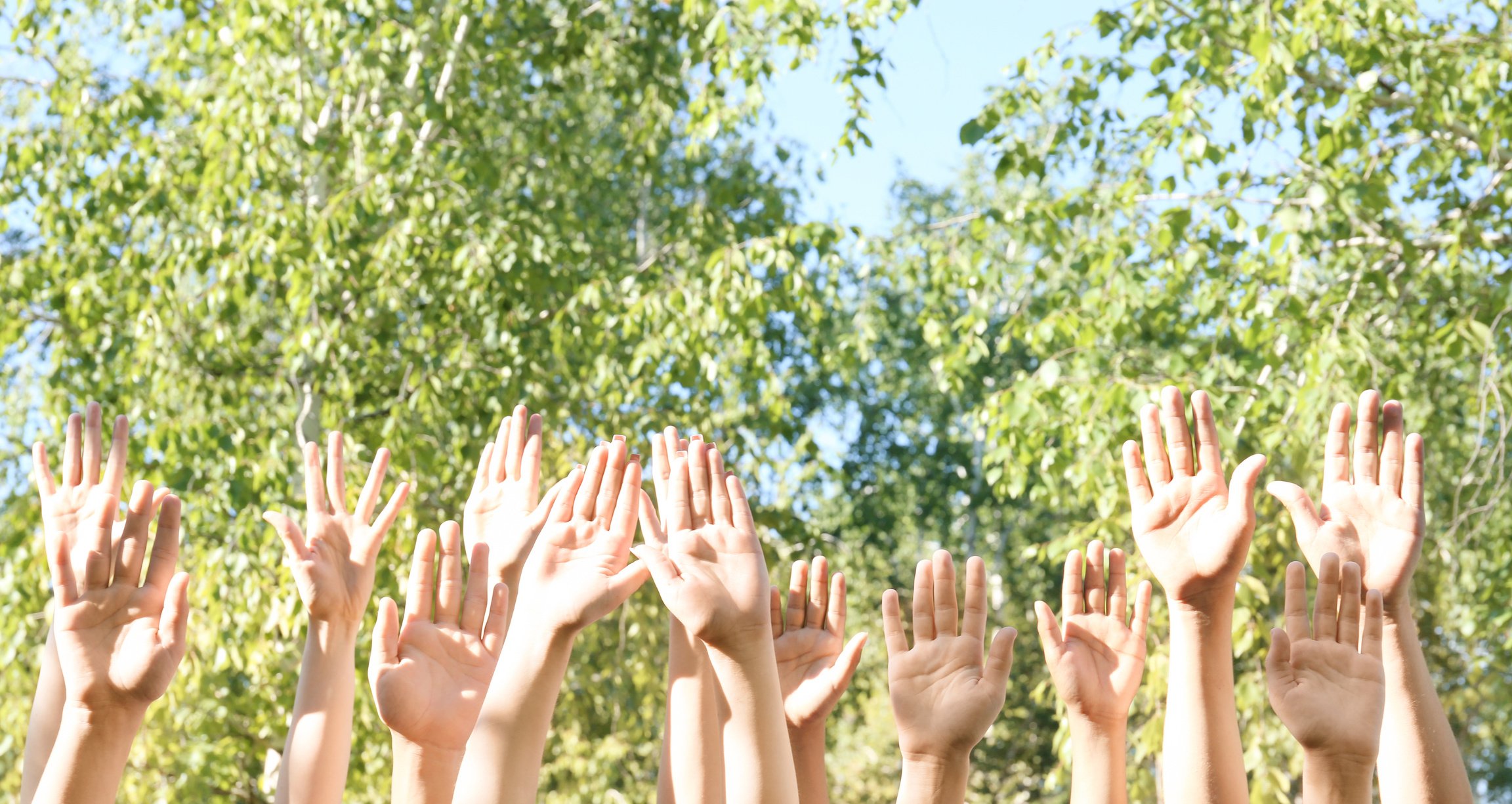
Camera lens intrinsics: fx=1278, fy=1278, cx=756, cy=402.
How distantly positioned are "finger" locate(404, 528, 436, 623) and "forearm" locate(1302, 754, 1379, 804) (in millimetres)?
1211


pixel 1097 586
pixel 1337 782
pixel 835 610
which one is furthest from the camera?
pixel 835 610

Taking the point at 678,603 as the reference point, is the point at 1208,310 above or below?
above

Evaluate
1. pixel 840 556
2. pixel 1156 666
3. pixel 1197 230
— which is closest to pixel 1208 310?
pixel 1197 230

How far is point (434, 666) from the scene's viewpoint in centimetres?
184

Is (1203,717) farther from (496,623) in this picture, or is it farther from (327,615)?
(327,615)

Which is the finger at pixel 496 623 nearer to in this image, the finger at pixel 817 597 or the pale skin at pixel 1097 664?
the finger at pixel 817 597

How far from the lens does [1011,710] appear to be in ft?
54.0

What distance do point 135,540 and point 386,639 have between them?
1.56ft

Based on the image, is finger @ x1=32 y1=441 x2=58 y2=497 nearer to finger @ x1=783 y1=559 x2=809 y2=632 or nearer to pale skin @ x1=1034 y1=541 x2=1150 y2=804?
finger @ x1=783 y1=559 x2=809 y2=632

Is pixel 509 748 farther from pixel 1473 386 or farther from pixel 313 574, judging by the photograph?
pixel 1473 386

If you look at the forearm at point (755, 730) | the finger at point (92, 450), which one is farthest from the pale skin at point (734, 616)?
the finger at point (92, 450)

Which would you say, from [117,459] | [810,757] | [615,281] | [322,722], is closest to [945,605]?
[810,757]

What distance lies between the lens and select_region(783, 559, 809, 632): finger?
2.17 metres

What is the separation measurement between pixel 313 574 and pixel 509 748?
0.63 metres
